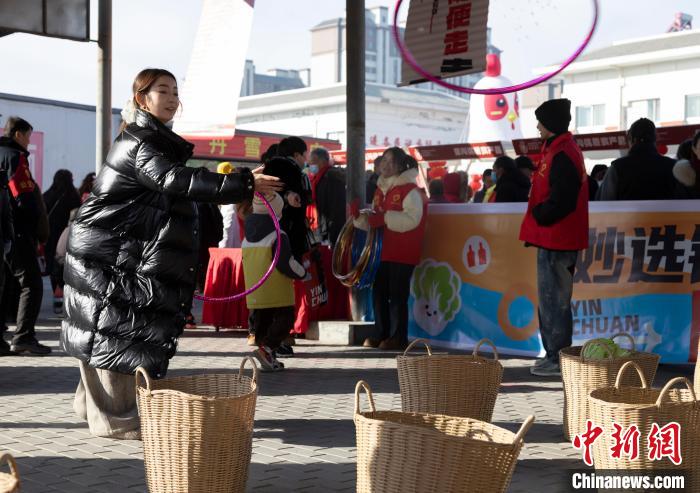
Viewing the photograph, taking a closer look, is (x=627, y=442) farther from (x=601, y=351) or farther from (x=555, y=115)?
(x=555, y=115)

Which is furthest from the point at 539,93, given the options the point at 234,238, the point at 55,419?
the point at 55,419

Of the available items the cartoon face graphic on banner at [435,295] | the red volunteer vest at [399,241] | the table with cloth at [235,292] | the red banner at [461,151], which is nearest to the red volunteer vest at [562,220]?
the red volunteer vest at [399,241]

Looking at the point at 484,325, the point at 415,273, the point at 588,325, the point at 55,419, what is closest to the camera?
the point at 55,419

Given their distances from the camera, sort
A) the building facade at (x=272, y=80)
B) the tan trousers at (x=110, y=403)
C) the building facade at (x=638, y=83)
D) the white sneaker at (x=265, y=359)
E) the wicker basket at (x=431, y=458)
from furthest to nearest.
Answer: the building facade at (x=272, y=80) → the building facade at (x=638, y=83) → the white sneaker at (x=265, y=359) → the tan trousers at (x=110, y=403) → the wicker basket at (x=431, y=458)

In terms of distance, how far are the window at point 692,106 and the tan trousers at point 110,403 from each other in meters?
43.5

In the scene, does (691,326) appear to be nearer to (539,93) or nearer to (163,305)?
(163,305)

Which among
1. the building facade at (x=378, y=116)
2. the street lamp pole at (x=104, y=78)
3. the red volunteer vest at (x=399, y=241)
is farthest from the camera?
the building facade at (x=378, y=116)

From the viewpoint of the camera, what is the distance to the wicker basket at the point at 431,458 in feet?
11.7

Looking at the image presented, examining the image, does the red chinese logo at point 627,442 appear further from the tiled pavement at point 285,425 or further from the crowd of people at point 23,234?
the crowd of people at point 23,234

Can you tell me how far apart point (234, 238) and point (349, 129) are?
2099 mm

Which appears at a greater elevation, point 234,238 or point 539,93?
point 539,93

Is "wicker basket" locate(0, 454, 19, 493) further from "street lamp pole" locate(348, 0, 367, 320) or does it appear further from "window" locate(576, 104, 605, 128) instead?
"window" locate(576, 104, 605, 128)

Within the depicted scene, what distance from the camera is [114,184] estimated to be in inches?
214

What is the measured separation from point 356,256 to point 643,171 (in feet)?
9.22
